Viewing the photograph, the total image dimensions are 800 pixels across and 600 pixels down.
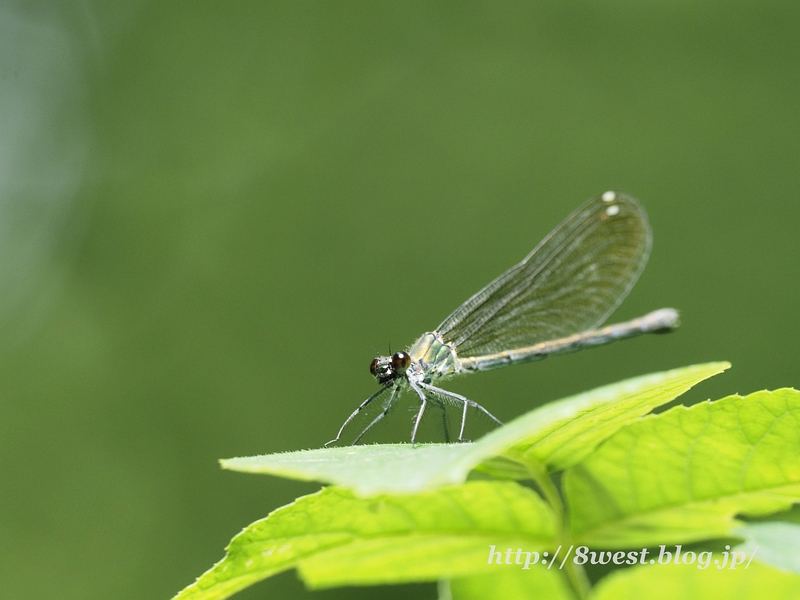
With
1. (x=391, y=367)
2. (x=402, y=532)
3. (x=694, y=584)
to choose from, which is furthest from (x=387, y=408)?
(x=694, y=584)

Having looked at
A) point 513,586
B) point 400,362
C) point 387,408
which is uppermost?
point 400,362

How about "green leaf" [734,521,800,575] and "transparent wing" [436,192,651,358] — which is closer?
"green leaf" [734,521,800,575]

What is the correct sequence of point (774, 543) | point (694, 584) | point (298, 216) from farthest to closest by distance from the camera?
point (298, 216) → point (774, 543) → point (694, 584)

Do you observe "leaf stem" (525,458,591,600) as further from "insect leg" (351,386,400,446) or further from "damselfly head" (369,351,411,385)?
"damselfly head" (369,351,411,385)

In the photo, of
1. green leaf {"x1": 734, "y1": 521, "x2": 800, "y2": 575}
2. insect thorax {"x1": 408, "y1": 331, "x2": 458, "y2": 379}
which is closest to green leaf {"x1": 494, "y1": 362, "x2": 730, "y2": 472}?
green leaf {"x1": 734, "y1": 521, "x2": 800, "y2": 575}

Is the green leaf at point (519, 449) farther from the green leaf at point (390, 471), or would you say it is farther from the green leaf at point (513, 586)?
the green leaf at point (513, 586)

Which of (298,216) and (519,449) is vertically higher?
(298,216)

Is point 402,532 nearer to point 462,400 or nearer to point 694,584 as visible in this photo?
point 694,584
